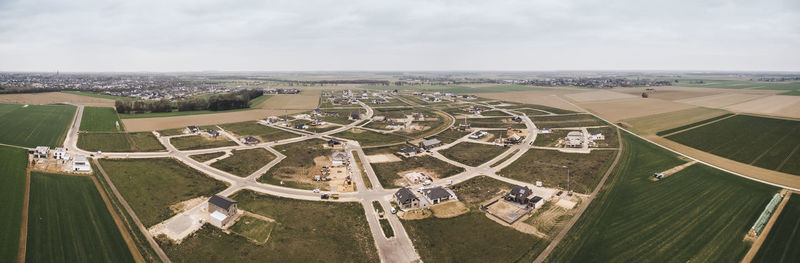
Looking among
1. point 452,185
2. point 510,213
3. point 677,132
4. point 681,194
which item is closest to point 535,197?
point 510,213

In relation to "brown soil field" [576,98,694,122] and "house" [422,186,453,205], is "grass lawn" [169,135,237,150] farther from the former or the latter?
"brown soil field" [576,98,694,122]

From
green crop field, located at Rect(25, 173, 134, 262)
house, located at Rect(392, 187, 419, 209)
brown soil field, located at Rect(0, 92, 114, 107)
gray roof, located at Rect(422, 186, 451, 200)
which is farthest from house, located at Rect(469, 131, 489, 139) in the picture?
brown soil field, located at Rect(0, 92, 114, 107)

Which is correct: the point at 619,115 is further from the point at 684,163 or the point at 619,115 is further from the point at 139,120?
the point at 139,120

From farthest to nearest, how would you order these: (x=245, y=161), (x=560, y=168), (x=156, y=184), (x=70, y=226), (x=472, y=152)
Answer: (x=472, y=152), (x=245, y=161), (x=560, y=168), (x=156, y=184), (x=70, y=226)

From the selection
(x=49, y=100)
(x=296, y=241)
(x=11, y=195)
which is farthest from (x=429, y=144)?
(x=49, y=100)

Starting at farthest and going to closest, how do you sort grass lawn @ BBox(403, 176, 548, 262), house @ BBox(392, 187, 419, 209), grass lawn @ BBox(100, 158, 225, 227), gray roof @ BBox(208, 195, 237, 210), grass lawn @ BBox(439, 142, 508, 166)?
grass lawn @ BBox(439, 142, 508, 166), house @ BBox(392, 187, 419, 209), grass lawn @ BBox(100, 158, 225, 227), gray roof @ BBox(208, 195, 237, 210), grass lawn @ BBox(403, 176, 548, 262)

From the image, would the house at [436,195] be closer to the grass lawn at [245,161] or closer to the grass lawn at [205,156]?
the grass lawn at [245,161]

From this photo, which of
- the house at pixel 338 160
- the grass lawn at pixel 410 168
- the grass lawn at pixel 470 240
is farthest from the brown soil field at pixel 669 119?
the house at pixel 338 160

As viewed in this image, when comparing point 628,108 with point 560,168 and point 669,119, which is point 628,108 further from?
point 560,168
